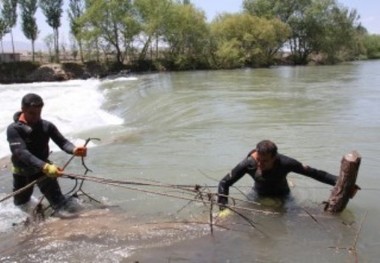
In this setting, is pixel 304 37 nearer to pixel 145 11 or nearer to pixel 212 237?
pixel 145 11

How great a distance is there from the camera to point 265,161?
632 centimetres

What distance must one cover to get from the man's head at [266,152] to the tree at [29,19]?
48.7m

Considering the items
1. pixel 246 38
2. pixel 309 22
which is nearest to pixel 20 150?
pixel 246 38

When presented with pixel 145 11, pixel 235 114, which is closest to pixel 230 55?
pixel 145 11

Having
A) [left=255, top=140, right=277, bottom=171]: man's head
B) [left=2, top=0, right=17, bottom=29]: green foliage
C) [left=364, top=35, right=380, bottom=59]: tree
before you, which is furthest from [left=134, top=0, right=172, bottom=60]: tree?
[left=255, top=140, right=277, bottom=171]: man's head

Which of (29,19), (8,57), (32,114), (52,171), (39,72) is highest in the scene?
(29,19)

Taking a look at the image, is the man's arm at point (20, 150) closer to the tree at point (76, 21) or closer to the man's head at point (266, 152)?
the man's head at point (266, 152)

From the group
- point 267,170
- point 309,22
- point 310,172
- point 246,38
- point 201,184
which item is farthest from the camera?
point 309,22

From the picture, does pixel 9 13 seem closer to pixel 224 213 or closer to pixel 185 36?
pixel 185 36

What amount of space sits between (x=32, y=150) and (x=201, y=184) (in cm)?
352

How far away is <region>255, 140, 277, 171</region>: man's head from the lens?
6.18 metres

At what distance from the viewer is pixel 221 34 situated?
197 feet

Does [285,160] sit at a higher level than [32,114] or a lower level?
lower

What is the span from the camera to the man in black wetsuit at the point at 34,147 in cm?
580
